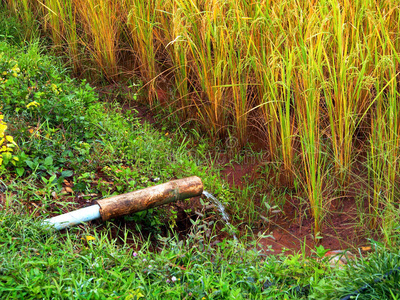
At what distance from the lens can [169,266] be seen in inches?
96.0

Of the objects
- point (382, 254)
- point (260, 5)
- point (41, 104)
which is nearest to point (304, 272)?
point (382, 254)

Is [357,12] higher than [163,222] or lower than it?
higher

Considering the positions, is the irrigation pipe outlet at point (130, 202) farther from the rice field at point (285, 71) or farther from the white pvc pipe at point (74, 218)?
the rice field at point (285, 71)

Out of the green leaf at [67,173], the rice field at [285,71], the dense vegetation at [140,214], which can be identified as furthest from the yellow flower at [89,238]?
the rice field at [285,71]

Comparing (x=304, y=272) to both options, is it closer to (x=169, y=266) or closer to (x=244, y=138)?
(x=169, y=266)

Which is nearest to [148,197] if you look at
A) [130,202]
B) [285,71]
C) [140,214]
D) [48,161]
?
[130,202]

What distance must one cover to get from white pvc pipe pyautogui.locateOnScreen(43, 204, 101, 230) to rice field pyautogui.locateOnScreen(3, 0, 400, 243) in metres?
1.32

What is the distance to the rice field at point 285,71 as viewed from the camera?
2906mm

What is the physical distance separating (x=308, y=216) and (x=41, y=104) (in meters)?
2.28

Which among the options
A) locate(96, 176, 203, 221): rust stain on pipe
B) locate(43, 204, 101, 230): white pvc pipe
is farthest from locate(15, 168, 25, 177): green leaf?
locate(96, 176, 203, 221): rust stain on pipe

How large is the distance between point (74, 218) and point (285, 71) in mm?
1865

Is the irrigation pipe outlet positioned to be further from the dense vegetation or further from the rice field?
the rice field

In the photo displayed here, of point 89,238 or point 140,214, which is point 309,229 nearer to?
point 140,214

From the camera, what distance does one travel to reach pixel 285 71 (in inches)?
132
